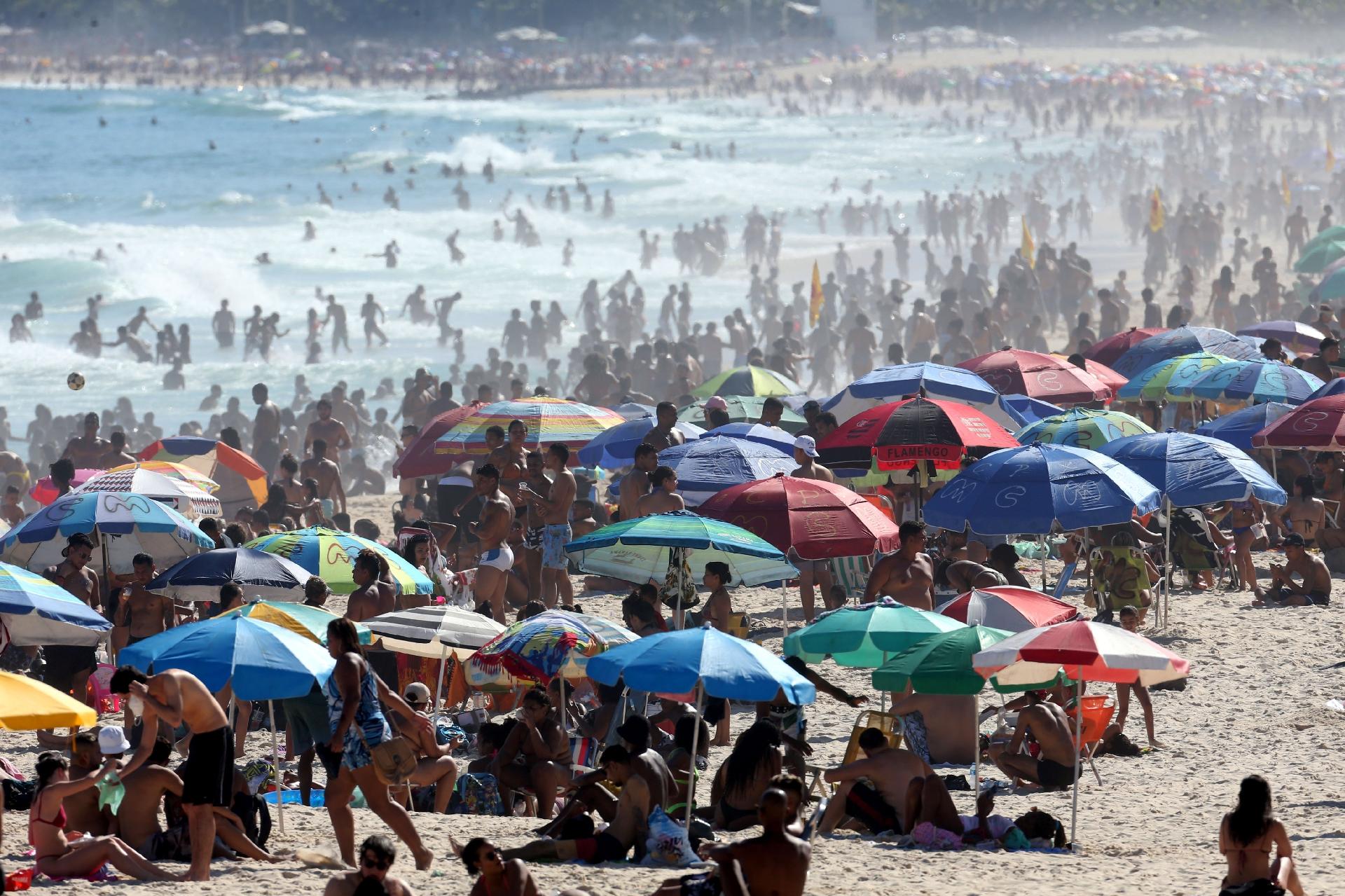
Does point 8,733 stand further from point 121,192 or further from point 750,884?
point 121,192

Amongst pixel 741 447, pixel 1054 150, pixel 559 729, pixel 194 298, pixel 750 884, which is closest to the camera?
pixel 750 884

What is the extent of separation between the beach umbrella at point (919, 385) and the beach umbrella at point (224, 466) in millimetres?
4178

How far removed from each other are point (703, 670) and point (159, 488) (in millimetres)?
5319

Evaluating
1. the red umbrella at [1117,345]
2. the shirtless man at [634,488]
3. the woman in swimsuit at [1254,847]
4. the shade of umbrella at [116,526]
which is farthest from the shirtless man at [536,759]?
the red umbrella at [1117,345]

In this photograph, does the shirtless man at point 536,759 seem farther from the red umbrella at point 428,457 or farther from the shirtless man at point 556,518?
the red umbrella at point 428,457

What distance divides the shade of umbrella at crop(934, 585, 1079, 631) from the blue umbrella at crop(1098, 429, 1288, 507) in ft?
7.24

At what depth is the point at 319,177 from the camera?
58.1 m

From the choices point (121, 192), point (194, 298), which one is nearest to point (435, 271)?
point (194, 298)

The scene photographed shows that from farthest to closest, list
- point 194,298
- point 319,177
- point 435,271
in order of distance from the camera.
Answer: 1. point 319,177
2. point 435,271
3. point 194,298

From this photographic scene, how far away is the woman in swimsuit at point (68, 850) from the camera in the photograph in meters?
6.79

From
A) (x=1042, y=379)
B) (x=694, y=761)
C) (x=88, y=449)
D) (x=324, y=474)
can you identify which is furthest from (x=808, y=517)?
(x=88, y=449)

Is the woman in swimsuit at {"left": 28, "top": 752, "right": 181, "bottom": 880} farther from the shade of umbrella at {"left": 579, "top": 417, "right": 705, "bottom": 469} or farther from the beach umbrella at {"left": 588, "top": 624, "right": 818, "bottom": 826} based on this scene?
the shade of umbrella at {"left": 579, "top": 417, "right": 705, "bottom": 469}

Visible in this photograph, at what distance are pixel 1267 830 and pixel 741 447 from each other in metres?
6.29

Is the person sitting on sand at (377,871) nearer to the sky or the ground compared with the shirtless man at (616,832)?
nearer to the sky
